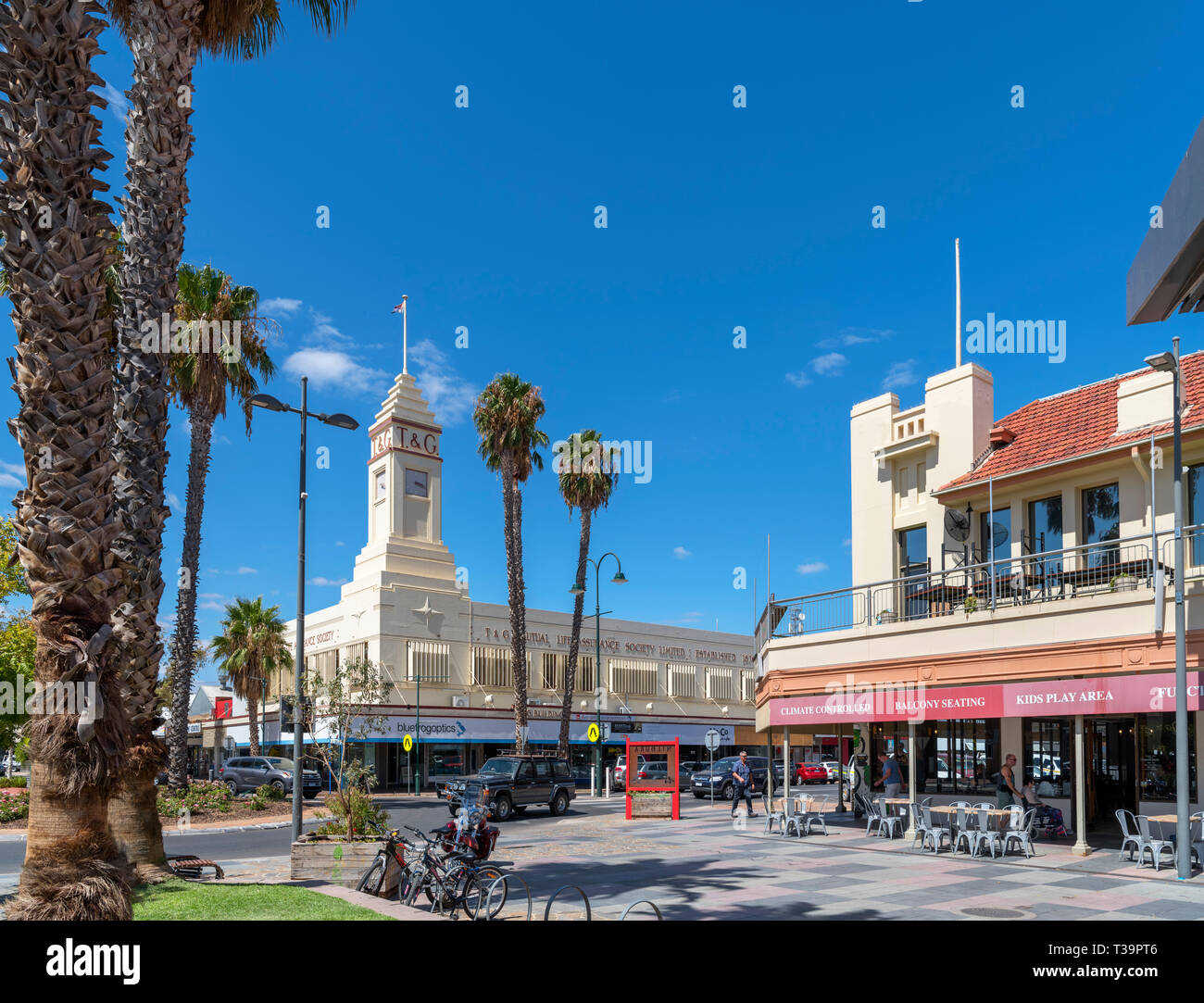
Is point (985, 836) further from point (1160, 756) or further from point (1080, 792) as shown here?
point (1160, 756)

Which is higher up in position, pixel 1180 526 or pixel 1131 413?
pixel 1131 413

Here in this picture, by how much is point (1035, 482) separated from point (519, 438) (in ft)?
80.1

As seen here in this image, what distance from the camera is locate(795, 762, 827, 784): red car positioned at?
175 feet

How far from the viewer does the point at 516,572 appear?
4319cm

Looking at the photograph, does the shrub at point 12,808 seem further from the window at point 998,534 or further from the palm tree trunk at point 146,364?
the window at point 998,534

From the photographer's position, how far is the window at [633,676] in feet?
206

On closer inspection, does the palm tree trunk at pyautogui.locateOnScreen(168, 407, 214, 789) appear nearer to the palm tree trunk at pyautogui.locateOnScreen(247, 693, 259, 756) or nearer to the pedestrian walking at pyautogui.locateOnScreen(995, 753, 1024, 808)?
the palm tree trunk at pyautogui.locateOnScreen(247, 693, 259, 756)

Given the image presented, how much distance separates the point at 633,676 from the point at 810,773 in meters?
13.6

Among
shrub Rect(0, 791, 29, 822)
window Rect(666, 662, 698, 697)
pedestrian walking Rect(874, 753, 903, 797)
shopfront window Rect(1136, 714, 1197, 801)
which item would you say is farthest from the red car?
shrub Rect(0, 791, 29, 822)

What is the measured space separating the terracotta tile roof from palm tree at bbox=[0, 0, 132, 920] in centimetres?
1921
